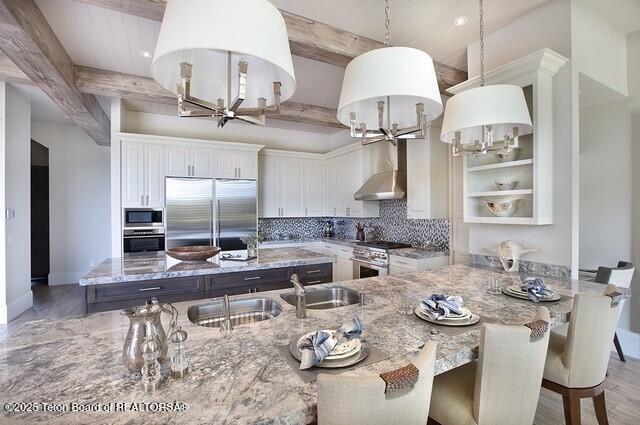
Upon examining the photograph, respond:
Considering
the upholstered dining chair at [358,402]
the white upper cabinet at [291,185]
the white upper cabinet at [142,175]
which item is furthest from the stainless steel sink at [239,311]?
the white upper cabinet at [291,185]

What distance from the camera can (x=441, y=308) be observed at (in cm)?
149

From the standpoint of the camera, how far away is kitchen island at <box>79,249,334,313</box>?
2.30 meters

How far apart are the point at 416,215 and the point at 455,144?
1.79m

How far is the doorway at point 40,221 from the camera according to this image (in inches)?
231

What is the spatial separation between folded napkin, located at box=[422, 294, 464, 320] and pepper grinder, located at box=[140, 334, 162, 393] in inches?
45.9

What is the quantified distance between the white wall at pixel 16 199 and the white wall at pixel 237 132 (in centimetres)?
124

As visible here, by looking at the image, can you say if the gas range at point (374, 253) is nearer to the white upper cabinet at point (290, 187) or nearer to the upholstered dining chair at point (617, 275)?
the white upper cabinet at point (290, 187)

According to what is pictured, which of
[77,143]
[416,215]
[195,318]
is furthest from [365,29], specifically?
[77,143]

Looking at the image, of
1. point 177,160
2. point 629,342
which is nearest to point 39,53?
point 177,160

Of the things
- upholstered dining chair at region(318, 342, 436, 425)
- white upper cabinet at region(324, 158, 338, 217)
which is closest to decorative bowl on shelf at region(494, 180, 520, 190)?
upholstered dining chair at region(318, 342, 436, 425)

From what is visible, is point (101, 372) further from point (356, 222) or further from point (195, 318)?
point (356, 222)

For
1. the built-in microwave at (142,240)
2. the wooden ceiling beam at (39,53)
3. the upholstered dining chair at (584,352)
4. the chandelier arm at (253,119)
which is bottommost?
the upholstered dining chair at (584,352)

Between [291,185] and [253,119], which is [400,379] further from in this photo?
[291,185]

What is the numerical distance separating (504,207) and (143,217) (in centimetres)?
430
